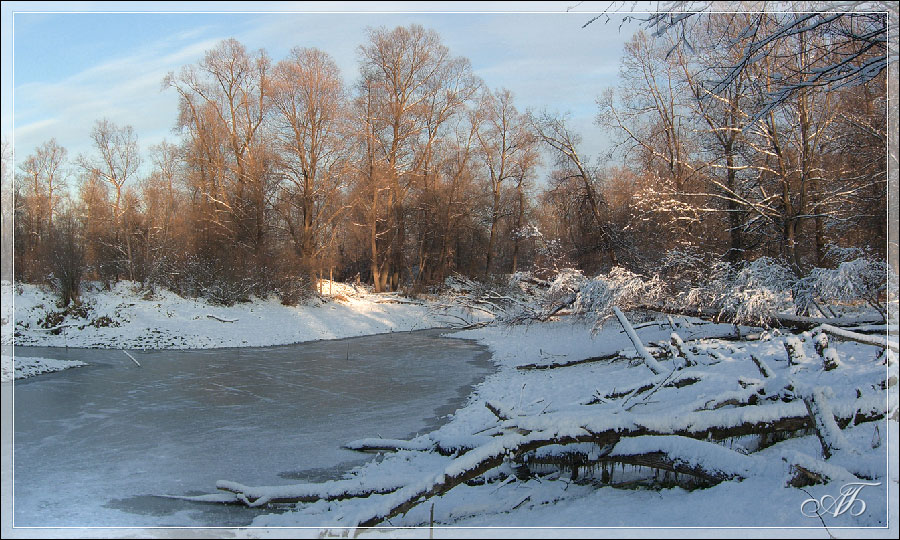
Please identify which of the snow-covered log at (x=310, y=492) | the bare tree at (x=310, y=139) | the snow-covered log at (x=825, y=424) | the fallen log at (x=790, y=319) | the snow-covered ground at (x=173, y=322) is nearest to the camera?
the snow-covered log at (x=825, y=424)

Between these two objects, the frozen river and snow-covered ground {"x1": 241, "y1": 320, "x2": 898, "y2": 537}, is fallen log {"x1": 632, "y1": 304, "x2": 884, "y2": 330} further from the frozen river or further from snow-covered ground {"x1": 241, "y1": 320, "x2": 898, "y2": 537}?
the frozen river

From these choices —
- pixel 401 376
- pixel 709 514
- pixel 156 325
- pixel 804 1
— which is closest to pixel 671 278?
pixel 401 376

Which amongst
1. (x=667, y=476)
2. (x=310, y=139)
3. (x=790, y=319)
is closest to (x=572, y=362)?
(x=790, y=319)

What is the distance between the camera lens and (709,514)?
4.11 m

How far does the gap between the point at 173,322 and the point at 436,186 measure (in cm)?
1798

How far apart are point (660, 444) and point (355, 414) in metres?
5.82

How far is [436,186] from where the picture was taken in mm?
35312

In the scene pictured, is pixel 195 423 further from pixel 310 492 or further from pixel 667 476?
pixel 667 476

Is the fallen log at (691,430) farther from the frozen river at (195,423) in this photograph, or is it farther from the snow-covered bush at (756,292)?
the snow-covered bush at (756,292)

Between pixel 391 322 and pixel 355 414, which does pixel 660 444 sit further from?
pixel 391 322

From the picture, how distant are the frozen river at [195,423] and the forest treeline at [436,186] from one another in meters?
3.62

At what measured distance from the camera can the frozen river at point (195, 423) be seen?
5.78 meters
